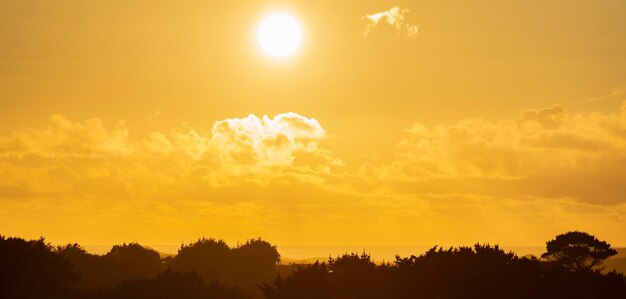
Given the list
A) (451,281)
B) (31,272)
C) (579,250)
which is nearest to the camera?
(451,281)

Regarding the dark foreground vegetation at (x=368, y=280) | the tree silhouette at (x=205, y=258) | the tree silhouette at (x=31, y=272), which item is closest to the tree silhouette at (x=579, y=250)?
the tree silhouette at (x=205, y=258)

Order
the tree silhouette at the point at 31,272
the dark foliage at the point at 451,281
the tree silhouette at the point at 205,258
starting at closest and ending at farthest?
the dark foliage at the point at 451,281, the tree silhouette at the point at 31,272, the tree silhouette at the point at 205,258

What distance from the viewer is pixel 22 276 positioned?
182 feet

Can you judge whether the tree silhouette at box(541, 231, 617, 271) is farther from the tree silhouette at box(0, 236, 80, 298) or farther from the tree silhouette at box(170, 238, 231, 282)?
the tree silhouette at box(0, 236, 80, 298)

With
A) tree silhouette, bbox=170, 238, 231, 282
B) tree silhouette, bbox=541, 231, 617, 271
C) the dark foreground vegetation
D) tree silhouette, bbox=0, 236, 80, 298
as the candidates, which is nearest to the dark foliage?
the dark foreground vegetation

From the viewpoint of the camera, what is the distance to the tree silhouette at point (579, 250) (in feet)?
364

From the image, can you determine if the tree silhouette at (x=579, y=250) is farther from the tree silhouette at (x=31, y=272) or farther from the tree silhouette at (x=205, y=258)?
the tree silhouette at (x=31, y=272)

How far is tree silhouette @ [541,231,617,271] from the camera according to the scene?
111 metres

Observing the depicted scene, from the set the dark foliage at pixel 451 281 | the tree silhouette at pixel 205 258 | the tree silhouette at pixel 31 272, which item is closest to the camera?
the dark foliage at pixel 451 281

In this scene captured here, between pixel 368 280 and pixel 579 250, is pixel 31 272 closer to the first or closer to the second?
pixel 368 280

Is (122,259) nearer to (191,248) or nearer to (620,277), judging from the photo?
(191,248)

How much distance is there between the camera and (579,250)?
11231 cm

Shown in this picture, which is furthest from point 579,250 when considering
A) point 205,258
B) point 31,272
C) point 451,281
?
point 31,272

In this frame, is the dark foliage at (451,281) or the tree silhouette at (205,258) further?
the tree silhouette at (205,258)
